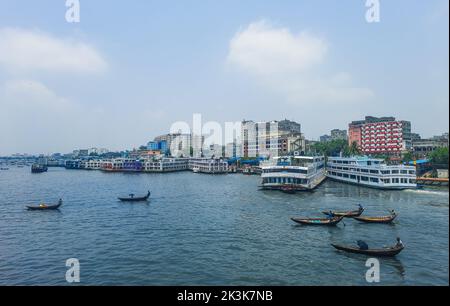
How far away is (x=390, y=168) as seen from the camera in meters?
63.5

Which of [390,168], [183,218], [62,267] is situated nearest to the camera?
[62,267]

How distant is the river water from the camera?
21578 millimetres

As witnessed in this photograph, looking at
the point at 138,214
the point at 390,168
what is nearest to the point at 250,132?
the point at 390,168

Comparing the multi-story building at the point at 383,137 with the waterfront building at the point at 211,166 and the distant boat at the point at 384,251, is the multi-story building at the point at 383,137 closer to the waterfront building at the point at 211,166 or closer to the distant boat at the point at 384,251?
the waterfront building at the point at 211,166

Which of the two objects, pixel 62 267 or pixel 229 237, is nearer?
pixel 62 267

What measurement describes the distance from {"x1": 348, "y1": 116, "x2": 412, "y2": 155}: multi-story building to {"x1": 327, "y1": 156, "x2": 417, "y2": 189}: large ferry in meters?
47.6

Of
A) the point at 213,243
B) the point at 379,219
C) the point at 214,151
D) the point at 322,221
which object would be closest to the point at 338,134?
the point at 214,151

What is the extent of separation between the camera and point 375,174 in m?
65.8

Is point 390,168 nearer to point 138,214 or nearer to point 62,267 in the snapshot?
point 138,214

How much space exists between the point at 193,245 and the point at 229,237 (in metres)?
4.42

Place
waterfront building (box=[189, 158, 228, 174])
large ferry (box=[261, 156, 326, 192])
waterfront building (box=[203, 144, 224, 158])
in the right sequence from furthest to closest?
waterfront building (box=[203, 144, 224, 158]) → waterfront building (box=[189, 158, 228, 174]) → large ferry (box=[261, 156, 326, 192])

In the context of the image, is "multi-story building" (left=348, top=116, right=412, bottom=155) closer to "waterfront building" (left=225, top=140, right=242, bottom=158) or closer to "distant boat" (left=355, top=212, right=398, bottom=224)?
"waterfront building" (left=225, top=140, right=242, bottom=158)

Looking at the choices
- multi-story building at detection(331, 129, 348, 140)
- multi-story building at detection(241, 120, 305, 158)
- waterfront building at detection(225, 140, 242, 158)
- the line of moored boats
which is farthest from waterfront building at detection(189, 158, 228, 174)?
multi-story building at detection(331, 129, 348, 140)

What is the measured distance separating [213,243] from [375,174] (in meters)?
52.6
